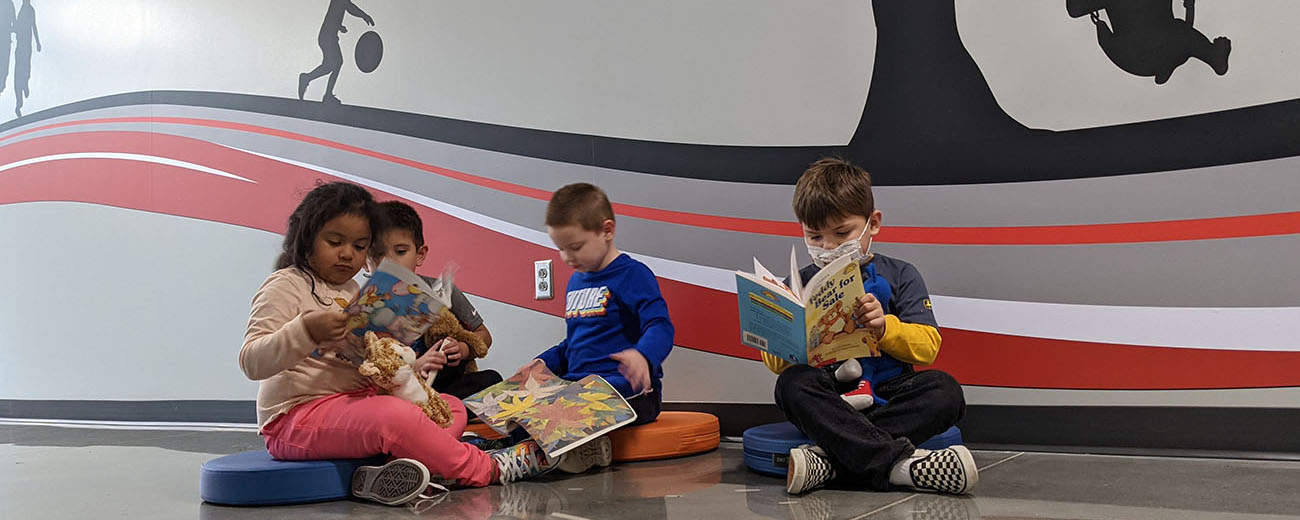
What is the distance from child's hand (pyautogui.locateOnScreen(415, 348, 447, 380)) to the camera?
8.53ft

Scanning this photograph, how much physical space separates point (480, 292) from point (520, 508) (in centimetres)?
149

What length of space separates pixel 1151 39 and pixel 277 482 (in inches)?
90.8

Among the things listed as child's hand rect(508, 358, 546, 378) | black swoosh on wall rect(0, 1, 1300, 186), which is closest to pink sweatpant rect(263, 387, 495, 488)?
child's hand rect(508, 358, 546, 378)

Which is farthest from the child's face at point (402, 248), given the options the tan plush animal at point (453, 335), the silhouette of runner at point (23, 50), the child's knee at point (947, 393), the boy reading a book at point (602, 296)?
the silhouette of runner at point (23, 50)

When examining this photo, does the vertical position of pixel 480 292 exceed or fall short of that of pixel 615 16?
it falls short

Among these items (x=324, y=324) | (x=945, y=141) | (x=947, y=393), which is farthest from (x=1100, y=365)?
(x=324, y=324)

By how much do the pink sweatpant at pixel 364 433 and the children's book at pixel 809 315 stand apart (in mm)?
716

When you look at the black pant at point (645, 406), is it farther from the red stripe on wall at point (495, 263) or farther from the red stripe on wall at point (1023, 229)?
the red stripe on wall at point (1023, 229)

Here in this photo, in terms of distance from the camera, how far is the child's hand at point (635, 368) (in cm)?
232

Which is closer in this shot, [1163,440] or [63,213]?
[1163,440]

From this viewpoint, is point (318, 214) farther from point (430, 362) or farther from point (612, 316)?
point (612, 316)

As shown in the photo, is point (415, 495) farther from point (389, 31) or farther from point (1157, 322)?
point (389, 31)

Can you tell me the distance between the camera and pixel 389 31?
3.58 metres

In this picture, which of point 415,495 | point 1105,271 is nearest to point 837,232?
point 1105,271
